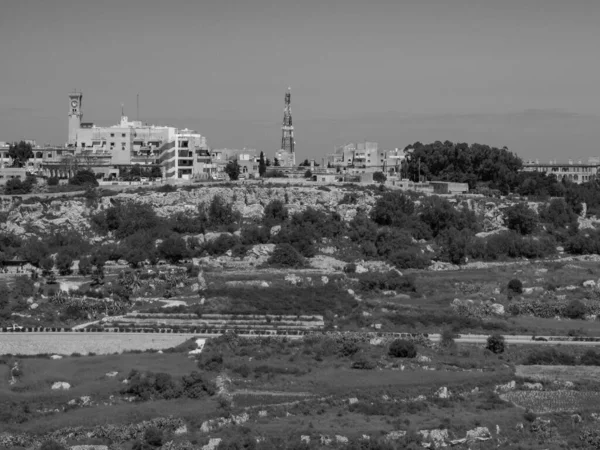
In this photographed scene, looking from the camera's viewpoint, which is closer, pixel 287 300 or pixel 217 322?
pixel 217 322

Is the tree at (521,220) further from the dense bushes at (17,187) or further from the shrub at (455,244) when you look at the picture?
the dense bushes at (17,187)

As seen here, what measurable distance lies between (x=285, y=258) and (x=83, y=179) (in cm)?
1453

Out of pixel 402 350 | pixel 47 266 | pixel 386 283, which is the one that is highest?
pixel 47 266

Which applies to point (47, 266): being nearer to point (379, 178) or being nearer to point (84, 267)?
point (84, 267)

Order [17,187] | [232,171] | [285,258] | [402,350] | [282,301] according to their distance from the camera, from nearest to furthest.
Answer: [402,350] → [282,301] → [285,258] → [17,187] → [232,171]

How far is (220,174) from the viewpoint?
61.1 m

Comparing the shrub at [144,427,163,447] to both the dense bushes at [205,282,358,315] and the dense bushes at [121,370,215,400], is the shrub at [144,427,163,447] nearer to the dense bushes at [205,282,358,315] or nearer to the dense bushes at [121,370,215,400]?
the dense bushes at [121,370,215,400]

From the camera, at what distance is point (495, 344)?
111 ft

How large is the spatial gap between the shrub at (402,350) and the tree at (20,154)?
33778 mm

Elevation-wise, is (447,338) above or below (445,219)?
below

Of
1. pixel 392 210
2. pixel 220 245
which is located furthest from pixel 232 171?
pixel 220 245

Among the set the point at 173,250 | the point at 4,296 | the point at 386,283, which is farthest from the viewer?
the point at 173,250

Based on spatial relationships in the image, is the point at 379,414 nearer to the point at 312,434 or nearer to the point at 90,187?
the point at 312,434

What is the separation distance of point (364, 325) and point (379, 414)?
32.9 ft
